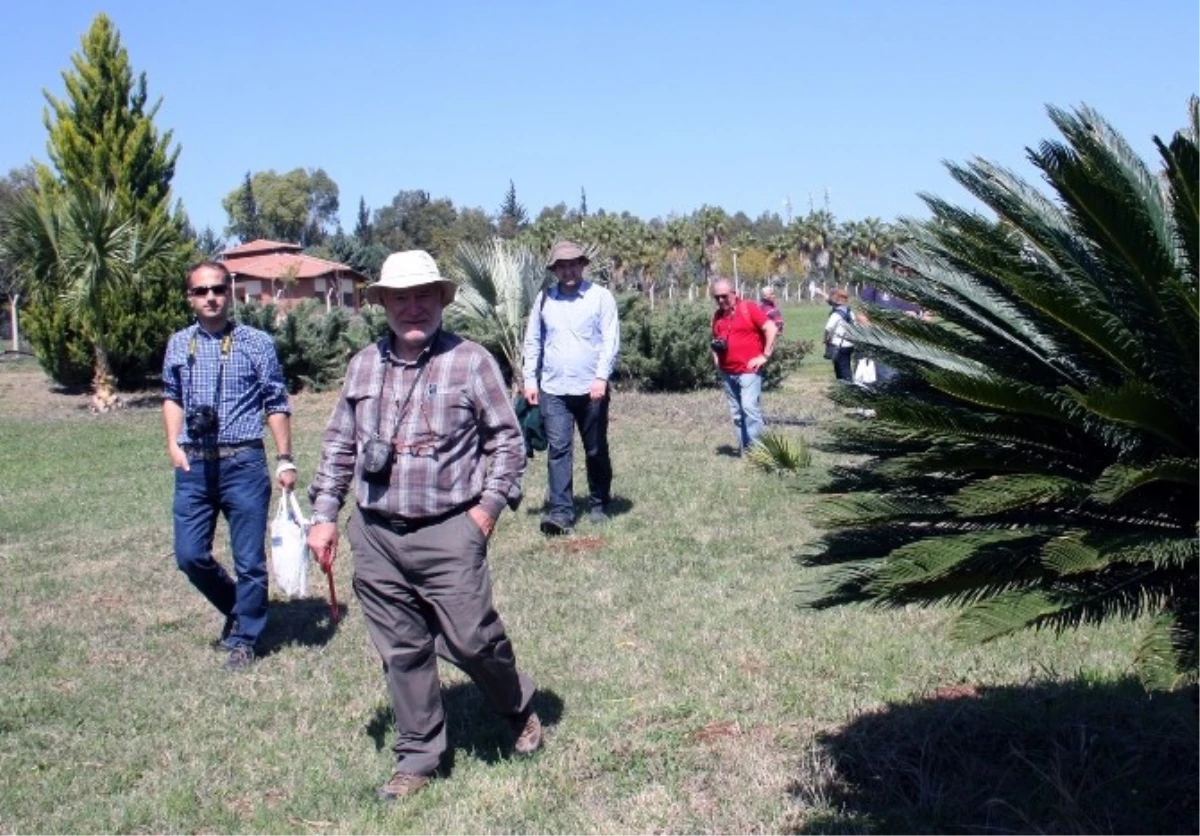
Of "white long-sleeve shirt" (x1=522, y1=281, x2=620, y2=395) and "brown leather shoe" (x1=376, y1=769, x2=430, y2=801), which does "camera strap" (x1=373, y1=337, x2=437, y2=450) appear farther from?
"white long-sleeve shirt" (x1=522, y1=281, x2=620, y2=395)

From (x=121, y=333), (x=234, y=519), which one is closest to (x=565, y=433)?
(x=234, y=519)

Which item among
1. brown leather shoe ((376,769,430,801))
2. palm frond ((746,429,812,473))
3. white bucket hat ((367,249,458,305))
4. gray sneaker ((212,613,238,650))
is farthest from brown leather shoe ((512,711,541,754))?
palm frond ((746,429,812,473))

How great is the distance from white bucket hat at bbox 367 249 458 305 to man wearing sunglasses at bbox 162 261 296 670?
1902 mm

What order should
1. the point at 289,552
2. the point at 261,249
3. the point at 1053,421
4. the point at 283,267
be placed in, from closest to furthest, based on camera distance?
the point at 1053,421
the point at 289,552
the point at 283,267
the point at 261,249

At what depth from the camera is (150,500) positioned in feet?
42.6

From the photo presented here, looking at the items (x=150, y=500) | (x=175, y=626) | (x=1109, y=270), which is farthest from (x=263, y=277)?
(x=1109, y=270)

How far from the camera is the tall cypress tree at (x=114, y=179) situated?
24.5 meters

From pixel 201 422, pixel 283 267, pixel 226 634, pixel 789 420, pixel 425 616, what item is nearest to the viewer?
pixel 425 616

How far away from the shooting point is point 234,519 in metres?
6.79

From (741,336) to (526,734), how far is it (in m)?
8.30

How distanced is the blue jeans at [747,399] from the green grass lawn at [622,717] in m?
3.95

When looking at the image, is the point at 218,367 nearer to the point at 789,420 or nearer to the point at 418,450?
the point at 418,450

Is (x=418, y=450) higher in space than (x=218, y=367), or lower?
lower

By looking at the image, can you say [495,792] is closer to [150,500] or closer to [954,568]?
[954,568]
